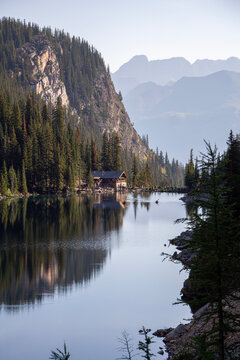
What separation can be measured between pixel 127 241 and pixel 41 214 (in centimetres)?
2935

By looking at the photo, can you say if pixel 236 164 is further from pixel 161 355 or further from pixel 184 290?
pixel 161 355

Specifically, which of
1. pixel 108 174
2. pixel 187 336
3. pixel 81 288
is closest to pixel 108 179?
pixel 108 174

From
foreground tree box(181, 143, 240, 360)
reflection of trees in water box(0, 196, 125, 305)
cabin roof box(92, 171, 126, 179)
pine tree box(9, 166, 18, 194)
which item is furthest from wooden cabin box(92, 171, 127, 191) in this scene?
foreground tree box(181, 143, 240, 360)

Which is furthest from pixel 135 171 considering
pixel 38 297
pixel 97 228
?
pixel 38 297

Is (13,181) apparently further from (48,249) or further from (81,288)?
(81,288)

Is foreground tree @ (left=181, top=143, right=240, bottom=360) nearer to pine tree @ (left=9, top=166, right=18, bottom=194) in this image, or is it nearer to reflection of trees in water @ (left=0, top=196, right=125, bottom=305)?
reflection of trees in water @ (left=0, top=196, right=125, bottom=305)

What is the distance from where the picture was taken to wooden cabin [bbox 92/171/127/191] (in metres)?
176

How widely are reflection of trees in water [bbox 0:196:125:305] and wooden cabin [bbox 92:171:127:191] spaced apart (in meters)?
85.9

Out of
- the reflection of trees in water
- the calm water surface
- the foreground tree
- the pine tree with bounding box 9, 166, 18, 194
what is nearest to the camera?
the foreground tree

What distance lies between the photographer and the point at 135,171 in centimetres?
19275

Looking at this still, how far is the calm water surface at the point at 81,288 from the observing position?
25.8 m

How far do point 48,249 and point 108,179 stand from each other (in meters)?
129

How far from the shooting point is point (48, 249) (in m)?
50.4

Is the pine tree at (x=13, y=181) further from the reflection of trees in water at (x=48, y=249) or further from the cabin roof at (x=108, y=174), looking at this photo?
the cabin roof at (x=108, y=174)
